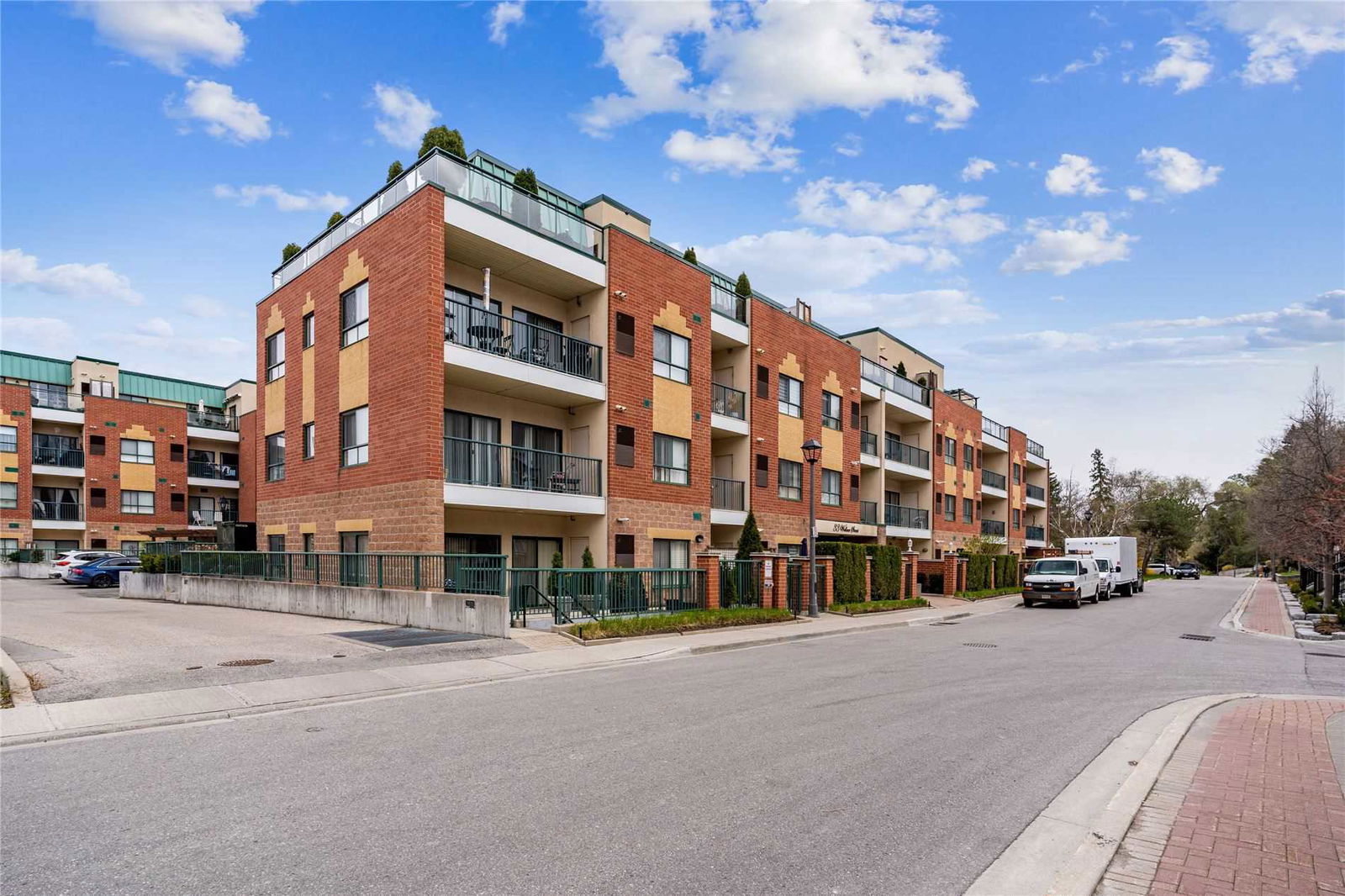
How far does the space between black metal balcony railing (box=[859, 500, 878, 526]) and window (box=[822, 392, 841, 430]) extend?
479cm

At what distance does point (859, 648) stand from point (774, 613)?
4.72 metres

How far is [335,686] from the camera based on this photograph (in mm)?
10438

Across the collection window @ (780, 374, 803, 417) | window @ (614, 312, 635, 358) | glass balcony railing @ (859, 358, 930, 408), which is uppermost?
glass balcony railing @ (859, 358, 930, 408)

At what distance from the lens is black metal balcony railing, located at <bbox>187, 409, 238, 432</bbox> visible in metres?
51.8

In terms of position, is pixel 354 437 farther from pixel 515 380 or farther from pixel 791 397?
pixel 791 397

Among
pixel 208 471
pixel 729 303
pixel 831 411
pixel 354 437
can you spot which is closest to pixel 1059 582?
pixel 831 411

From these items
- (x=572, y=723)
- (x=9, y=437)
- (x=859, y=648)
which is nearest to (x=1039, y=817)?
(x=572, y=723)

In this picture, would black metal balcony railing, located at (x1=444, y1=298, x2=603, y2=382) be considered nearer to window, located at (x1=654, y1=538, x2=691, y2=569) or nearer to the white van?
window, located at (x1=654, y1=538, x2=691, y2=569)

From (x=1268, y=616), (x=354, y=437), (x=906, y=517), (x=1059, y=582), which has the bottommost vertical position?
(x=1268, y=616)

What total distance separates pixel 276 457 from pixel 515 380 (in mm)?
11608

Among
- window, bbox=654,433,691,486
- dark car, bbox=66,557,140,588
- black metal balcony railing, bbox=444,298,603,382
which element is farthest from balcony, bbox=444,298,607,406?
dark car, bbox=66,557,140,588

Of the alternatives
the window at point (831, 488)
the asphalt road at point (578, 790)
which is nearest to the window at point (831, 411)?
the window at point (831, 488)

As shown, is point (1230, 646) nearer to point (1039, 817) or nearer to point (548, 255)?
point (1039, 817)

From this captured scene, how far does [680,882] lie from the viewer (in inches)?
172
